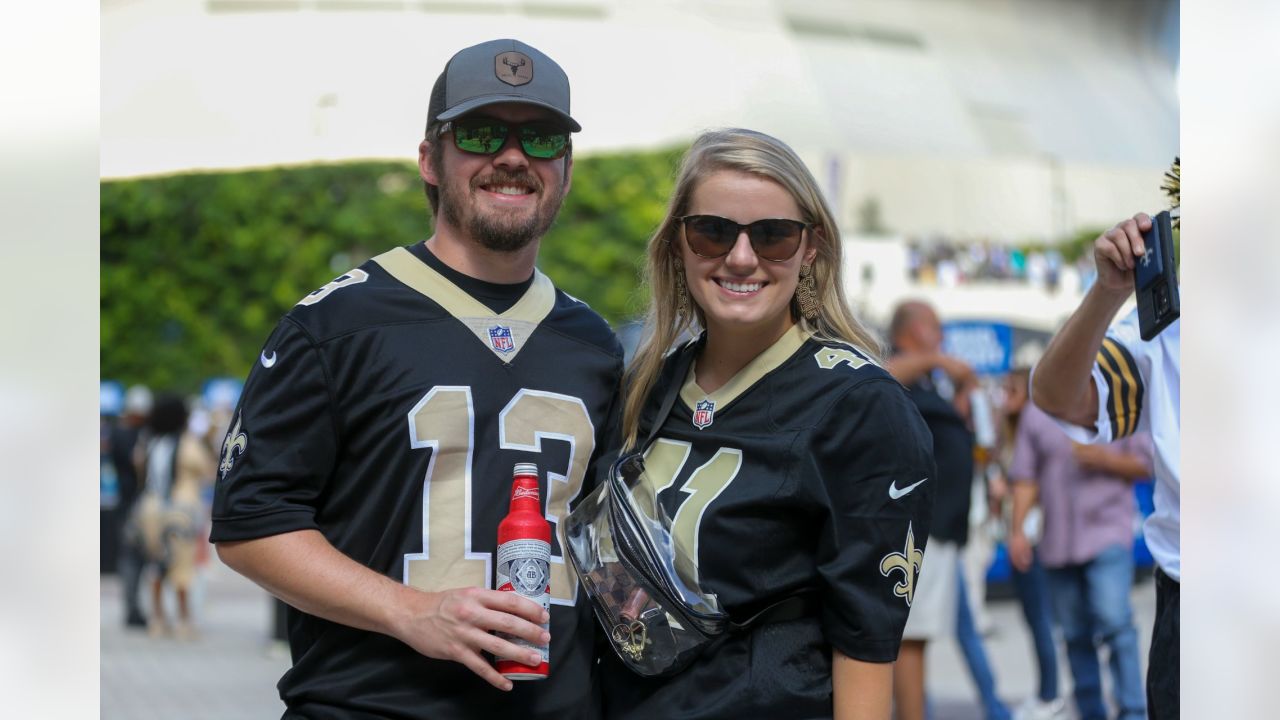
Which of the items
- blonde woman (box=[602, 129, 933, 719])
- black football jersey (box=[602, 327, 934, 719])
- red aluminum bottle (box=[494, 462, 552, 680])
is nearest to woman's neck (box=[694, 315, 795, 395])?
blonde woman (box=[602, 129, 933, 719])

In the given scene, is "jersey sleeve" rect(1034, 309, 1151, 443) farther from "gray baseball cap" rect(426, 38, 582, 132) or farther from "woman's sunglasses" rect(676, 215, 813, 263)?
"gray baseball cap" rect(426, 38, 582, 132)

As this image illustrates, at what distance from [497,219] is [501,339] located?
0.80ft

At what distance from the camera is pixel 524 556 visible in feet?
7.61

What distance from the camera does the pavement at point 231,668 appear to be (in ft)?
28.1

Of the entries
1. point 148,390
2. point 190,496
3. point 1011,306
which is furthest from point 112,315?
point 1011,306

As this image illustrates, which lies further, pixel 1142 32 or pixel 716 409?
pixel 1142 32

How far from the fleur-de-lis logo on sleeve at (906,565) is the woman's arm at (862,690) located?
13cm

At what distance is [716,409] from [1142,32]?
3225 centimetres

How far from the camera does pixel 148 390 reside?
19.6m

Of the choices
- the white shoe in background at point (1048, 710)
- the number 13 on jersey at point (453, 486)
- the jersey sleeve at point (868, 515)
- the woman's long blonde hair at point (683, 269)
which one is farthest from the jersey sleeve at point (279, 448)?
the white shoe in background at point (1048, 710)

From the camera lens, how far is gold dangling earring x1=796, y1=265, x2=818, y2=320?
2.70 meters

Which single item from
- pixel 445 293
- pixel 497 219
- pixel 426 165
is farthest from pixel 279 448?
pixel 426 165
